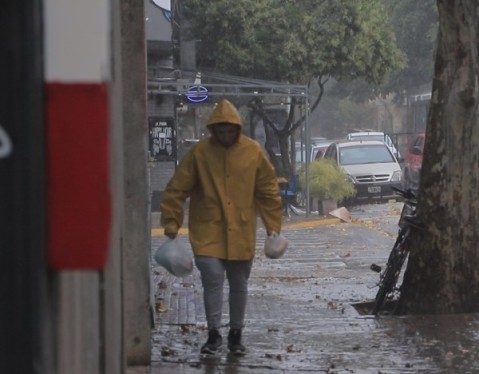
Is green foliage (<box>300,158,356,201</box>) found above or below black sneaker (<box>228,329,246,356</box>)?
above

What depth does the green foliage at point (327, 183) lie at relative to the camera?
979 inches

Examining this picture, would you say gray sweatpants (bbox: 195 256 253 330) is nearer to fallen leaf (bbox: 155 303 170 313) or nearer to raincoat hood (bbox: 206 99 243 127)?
raincoat hood (bbox: 206 99 243 127)

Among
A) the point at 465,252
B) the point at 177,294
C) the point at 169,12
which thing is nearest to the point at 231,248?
the point at 465,252

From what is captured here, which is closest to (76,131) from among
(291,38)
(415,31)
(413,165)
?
(291,38)

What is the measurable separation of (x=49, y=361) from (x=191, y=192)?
18.3 feet

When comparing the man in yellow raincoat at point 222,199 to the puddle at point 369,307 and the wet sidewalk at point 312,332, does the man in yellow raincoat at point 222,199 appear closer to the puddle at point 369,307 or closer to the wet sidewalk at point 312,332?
the wet sidewalk at point 312,332

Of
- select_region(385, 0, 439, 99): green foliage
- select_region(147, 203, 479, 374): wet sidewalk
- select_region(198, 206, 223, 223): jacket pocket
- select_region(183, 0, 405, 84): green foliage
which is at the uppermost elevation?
select_region(385, 0, 439, 99): green foliage

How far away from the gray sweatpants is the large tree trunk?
2.28 meters

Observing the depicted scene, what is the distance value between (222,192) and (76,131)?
18.1 ft

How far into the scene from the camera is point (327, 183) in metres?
24.9

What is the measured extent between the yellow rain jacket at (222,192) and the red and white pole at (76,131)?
214 inches

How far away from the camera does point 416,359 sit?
8.13 metres

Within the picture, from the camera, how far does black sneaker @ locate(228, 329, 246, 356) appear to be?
8180 mm

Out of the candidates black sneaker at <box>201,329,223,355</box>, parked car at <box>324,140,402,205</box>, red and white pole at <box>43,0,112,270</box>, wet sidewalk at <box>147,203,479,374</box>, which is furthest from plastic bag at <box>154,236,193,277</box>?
parked car at <box>324,140,402,205</box>
